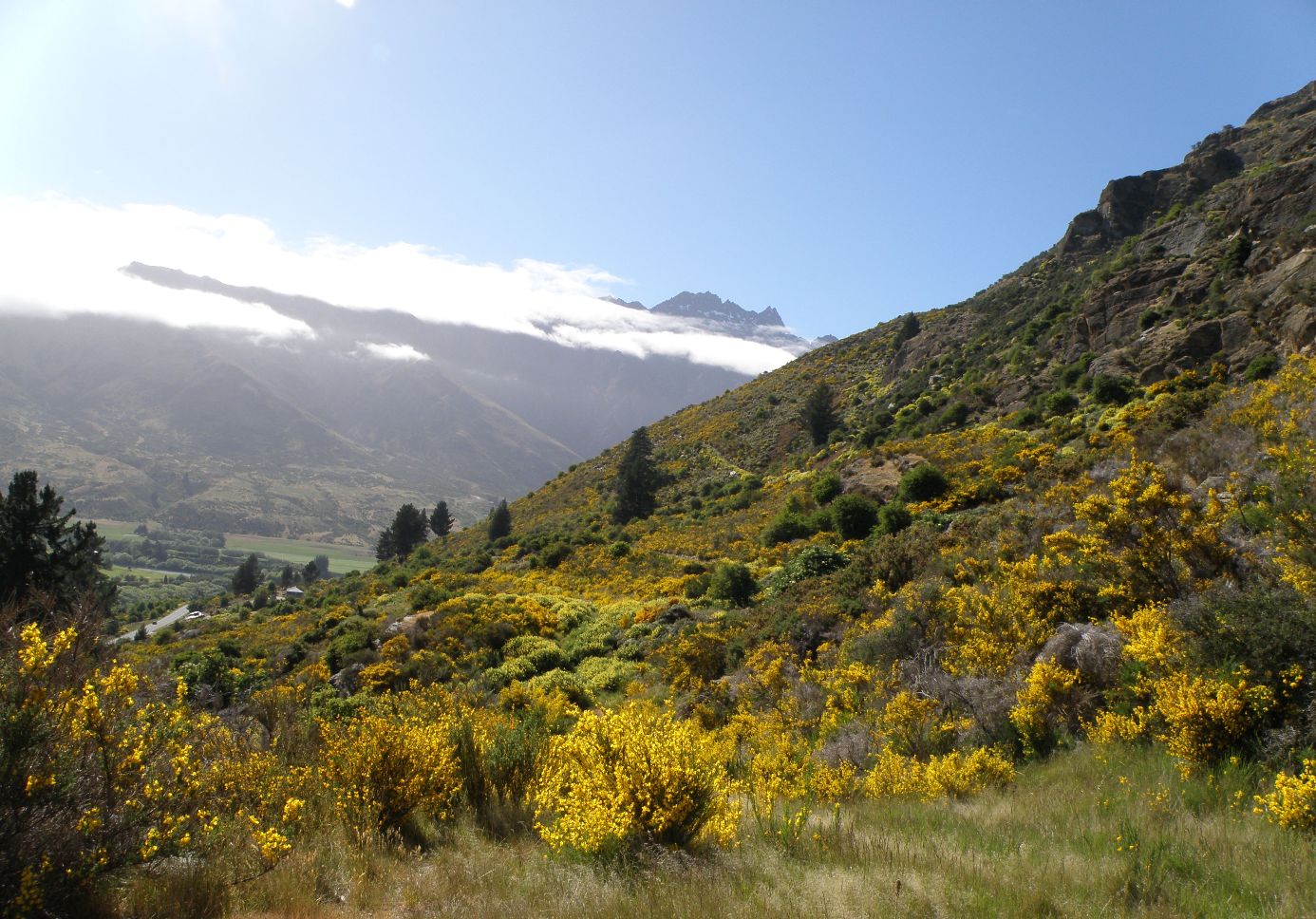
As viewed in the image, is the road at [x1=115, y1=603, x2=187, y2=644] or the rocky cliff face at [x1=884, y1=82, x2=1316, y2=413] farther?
the road at [x1=115, y1=603, x2=187, y2=644]

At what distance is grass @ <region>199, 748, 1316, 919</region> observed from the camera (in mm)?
3383

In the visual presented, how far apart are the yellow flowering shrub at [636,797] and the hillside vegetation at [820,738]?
0.03 meters

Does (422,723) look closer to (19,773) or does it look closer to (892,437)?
(19,773)

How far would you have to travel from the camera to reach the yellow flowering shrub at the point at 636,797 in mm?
4258

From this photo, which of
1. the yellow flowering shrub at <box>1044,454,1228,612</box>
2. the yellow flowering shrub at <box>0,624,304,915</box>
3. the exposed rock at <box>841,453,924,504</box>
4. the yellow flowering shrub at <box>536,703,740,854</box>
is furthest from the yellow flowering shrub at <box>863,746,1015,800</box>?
the exposed rock at <box>841,453,924,504</box>

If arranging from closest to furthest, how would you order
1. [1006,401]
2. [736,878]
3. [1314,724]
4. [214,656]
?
[736,878], [1314,724], [214,656], [1006,401]

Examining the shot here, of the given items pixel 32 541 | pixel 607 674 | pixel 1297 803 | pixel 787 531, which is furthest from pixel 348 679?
pixel 32 541

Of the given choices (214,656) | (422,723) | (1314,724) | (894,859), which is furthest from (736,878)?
(214,656)

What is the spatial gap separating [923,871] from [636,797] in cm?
187

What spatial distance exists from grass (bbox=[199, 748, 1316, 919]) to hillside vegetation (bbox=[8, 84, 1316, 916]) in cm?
3

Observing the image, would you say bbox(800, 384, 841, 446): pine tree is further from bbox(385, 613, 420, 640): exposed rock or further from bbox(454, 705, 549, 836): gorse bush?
bbox(454, 705, 549, 836): gorse bush

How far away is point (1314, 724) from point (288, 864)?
23.2ft

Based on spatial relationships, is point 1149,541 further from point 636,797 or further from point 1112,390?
point 1112,390

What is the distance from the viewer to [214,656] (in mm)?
19062
